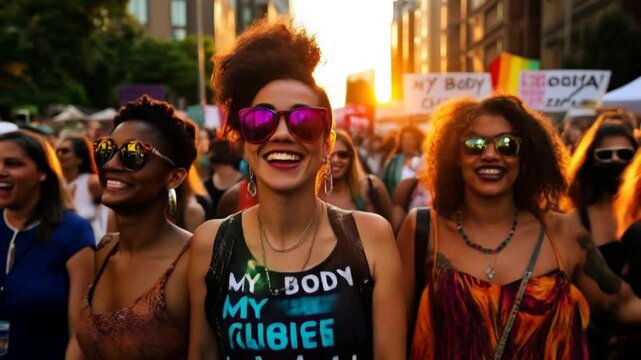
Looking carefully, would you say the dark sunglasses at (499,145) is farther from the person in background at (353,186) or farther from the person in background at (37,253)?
the person in background at (353,186)

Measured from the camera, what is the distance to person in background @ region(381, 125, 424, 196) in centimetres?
1024

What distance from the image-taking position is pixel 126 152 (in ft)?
11.2

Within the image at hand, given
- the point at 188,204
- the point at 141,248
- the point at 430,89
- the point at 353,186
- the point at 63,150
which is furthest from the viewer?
the point at 430,89

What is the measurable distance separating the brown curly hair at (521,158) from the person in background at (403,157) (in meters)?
6.10

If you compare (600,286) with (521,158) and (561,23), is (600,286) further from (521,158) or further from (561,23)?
(561,23)

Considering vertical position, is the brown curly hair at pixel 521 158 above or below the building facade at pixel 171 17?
below

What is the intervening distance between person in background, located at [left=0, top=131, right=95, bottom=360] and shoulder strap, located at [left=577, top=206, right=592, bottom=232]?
263cm

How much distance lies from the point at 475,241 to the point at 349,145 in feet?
11.6

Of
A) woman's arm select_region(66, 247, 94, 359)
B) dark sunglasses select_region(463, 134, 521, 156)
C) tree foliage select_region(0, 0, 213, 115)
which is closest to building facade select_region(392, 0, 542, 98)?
dark sunglasses select_region(463, 134, 521, 156)

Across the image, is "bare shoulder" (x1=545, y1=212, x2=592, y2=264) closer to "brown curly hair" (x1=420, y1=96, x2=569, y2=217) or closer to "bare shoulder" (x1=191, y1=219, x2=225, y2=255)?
"brown curly hair" (x1=420, y1=96, x2=569, y2=217)

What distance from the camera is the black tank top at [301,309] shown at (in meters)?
2.72

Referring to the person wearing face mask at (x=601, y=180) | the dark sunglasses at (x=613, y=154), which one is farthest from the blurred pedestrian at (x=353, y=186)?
the dark sunglasses at (x=613, y=154)

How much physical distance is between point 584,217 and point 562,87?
426 inches

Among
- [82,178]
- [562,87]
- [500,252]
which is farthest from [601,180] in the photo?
[562,87]
